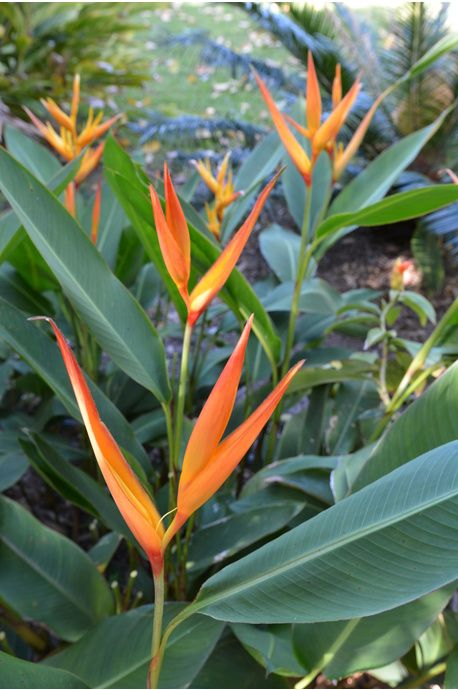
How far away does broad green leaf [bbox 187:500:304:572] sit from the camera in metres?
1.05

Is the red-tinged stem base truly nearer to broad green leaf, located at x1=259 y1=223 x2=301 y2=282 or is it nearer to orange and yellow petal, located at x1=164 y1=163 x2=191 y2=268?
orange and yellow petal, located at x1=164 y1=163 x2=191 y2=268

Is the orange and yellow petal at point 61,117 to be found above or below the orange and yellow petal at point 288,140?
above

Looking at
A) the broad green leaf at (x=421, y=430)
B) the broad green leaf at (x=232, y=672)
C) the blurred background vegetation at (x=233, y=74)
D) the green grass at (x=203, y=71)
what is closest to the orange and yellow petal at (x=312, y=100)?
the broad green leaf at (x=421, y=430)

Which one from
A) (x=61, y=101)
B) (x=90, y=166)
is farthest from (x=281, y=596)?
(x=61, y=101)

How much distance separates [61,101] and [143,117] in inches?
19.6

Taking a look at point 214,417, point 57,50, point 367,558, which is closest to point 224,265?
point 214,417

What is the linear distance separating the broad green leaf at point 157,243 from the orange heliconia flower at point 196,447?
1.43 feet

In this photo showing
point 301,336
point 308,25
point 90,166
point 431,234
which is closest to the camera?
point 90,166

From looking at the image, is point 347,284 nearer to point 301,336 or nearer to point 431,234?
point 431,234

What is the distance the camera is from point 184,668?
0.88 meters

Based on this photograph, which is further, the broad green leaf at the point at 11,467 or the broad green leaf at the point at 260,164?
the broad green leaf at the point at 260,164

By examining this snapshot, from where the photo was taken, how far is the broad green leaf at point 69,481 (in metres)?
1.06

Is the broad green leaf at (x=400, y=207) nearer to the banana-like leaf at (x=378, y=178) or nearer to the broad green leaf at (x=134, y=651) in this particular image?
the banana-like leaf at (x=378, y=178)

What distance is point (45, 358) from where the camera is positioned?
3.45 feet
